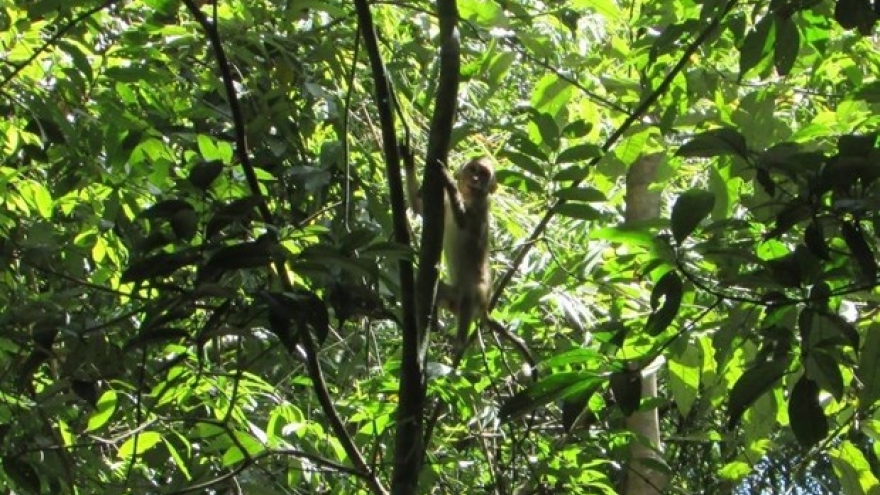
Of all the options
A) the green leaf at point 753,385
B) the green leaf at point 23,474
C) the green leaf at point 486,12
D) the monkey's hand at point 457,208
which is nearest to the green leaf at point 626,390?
the green leaf at point 753,385

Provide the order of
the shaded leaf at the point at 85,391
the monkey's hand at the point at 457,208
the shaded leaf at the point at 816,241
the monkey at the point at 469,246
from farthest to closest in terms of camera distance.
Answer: the monkey at the point at 469,246, the monkey's hand at the point at 457,208, the shaded leaf at the point at 85,391, the shaded leaf at the point at 816,241

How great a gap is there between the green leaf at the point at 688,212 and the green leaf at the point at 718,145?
79 mm

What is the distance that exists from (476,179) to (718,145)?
161 cm

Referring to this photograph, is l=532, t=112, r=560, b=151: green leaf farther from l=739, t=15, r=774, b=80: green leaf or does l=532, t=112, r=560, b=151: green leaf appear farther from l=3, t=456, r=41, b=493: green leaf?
l=3, t=456, r=41, b=493: green leaf

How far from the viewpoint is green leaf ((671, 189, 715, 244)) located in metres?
1.17

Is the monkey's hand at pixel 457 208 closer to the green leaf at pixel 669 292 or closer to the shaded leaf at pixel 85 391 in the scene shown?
the shaded leaf at pixel 85 391

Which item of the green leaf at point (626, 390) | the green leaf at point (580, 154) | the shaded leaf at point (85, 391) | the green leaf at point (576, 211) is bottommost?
the shaded leaf at point (85, 391)

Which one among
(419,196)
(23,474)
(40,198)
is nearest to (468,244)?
(419,196)

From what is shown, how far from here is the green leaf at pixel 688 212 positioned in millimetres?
1170

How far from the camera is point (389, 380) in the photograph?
6.68ft

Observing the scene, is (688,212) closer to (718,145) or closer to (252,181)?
(718,145)

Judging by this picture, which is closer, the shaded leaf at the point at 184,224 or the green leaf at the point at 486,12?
the shaded leaf at the point at 184,224

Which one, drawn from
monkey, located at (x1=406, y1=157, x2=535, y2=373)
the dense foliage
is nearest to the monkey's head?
monkey, located at (x1=406, y1=157, x2=535, y2=373)

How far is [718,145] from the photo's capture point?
48.9 inches
